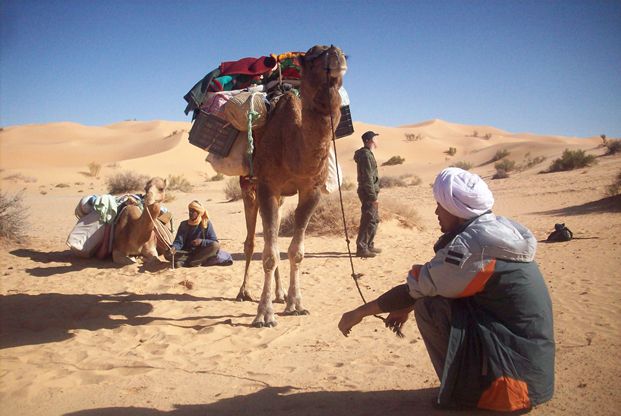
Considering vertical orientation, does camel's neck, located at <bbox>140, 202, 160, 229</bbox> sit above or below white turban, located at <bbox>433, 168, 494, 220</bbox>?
below

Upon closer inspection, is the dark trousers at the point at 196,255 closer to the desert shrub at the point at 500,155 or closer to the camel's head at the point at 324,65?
the camel's head at the point at 324,65

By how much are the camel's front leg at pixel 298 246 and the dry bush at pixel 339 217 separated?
5.52m

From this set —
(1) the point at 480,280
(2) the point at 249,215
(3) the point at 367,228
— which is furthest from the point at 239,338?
(3) the point at 367,228

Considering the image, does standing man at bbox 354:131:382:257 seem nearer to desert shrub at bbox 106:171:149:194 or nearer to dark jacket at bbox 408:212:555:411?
dark jacket at bbox 408:212:555:411

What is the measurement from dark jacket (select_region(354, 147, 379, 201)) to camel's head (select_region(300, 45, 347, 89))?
4.34 metres

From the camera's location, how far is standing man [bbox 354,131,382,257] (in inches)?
360

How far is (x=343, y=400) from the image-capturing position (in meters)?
3.36

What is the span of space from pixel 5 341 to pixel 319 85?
4.08m

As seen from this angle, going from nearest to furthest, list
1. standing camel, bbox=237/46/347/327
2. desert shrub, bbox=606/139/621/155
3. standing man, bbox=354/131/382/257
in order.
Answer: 1. standing camel, bbox=237/46/347/327
2. standing man, bbox=354/131/382/257
3. desert shrub, bbox=606/139/621/155

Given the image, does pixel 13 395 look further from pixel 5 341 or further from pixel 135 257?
pixel 135 257

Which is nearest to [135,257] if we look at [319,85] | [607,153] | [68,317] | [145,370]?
[68,317]

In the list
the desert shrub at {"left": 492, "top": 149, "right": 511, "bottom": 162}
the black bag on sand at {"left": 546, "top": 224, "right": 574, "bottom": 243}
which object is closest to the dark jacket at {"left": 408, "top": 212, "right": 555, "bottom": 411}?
the black bag on sand at {"left": 546, "top": 224, "right": 574, "bottom": 243}

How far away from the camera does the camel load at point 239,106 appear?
5.59 metres

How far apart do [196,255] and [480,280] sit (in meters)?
Result: 6.27
